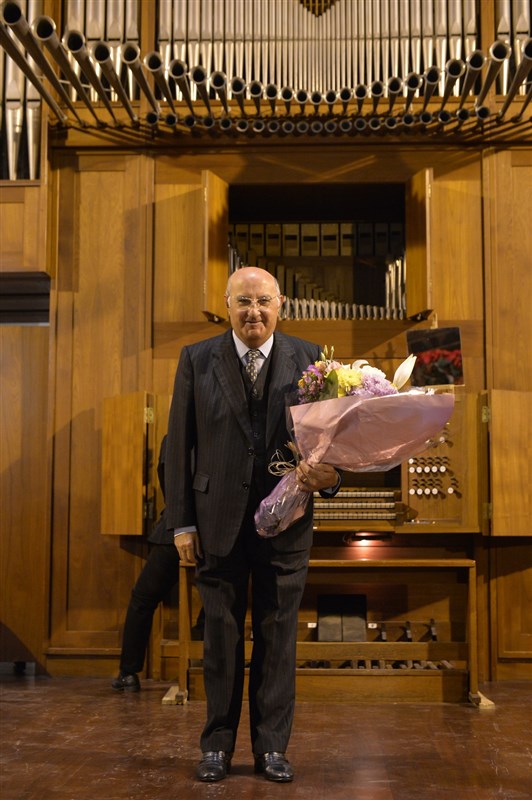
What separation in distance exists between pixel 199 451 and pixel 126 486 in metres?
2.30

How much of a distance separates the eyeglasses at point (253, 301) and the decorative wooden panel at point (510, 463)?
8.32 ft

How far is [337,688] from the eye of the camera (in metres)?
5.47

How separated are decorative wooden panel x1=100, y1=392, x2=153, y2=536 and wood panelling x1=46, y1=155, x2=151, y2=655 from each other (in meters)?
0.38

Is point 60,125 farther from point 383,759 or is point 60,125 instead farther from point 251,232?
point 383,759

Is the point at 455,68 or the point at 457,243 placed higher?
the point at 455,68

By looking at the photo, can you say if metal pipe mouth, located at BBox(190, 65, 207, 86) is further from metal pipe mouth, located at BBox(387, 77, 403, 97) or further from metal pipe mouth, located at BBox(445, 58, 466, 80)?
metal pipe mouth, located at BBox(445, 58, 466, 80)

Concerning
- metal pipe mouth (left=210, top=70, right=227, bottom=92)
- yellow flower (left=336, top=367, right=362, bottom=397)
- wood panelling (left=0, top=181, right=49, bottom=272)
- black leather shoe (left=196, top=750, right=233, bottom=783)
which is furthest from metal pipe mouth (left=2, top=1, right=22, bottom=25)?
black leather shoe (left=196, top=750, right=233, bottom=783)

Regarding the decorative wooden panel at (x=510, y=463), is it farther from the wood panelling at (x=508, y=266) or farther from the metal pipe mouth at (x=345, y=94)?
the metal pipe mouth at (x=345, y=94)

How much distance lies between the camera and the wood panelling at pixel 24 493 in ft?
21.4

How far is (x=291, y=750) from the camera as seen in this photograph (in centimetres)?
423

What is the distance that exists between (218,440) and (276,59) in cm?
366

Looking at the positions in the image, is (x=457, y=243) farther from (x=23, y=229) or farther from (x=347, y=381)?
(x=347, y=381)

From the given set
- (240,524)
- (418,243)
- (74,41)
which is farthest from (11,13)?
(240,524)

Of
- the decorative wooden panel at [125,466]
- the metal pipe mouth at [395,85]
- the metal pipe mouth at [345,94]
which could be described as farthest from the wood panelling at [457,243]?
the decorative wooden panel at [125,466]
